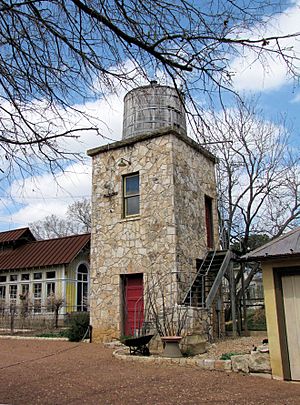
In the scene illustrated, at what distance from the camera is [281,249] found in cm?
791

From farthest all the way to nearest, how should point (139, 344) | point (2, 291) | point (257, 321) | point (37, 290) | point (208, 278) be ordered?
1. point (2, 291)
2. point (37, 290)
3. point (257, 321)
4. point (208, 278)
5. point (139, 344)

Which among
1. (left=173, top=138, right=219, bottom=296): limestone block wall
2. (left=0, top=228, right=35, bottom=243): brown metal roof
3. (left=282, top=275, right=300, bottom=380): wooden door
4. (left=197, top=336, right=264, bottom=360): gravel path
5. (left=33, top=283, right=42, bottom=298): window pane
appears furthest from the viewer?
(left=0, top=228, right=35, bottom=243): brown metal roof

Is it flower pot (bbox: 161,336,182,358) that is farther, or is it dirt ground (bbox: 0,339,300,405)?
flower pot (bbox: 161,336,182,358)

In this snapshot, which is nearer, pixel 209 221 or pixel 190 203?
pixel 190 203

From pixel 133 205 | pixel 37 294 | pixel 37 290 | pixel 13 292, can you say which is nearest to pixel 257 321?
pixel 133 205

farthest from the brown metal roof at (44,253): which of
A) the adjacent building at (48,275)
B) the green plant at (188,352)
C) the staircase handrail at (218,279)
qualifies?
the green plant at (188,352)

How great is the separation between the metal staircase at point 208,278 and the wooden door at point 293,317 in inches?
184

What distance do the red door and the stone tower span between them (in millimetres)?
31

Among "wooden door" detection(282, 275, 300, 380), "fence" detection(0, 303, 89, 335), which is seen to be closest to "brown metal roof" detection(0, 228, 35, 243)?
"fence" detection(0, 303, 89, 335)

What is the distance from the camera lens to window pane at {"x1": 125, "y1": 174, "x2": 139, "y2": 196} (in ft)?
47.6

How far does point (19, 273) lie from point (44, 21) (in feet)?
71.5

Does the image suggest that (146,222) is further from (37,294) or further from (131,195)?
(37,294)

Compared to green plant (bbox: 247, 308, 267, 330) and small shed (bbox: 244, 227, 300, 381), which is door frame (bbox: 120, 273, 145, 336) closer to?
green plant (bbox: 247, 308, 267, 330)

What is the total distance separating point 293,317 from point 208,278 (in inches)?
260
